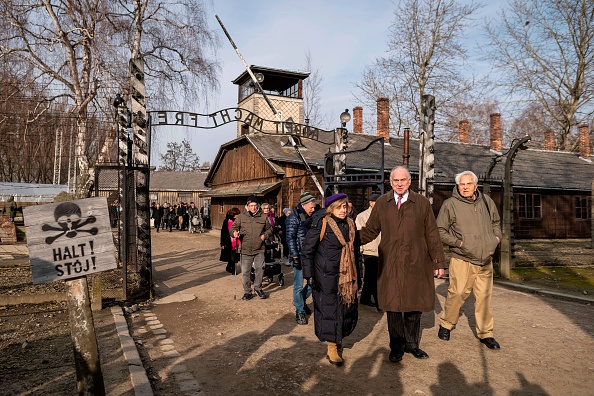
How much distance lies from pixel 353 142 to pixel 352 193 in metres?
9.07

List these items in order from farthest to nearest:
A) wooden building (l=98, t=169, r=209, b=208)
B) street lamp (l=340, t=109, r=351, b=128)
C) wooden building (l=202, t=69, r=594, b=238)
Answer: wooden building (l=98, t=169, r=209, b=208)
wooden building (l=202, t=69, r=594, b=238)
street lamp (l=340, t=109, r=351, b=128)

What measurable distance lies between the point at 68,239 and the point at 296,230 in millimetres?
3493

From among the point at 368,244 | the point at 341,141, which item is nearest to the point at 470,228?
the point at 368,244

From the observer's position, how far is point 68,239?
337cm

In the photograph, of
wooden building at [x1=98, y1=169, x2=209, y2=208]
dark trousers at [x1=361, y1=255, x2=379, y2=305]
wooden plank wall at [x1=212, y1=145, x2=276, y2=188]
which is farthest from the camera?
wooden building at [x1=98, y1=169, x2=209, y2=208]

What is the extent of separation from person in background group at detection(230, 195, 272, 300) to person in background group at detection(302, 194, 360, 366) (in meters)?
3.13

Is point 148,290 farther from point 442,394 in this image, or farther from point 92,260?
point 442,394

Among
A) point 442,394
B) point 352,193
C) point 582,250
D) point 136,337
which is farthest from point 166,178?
point 442,394

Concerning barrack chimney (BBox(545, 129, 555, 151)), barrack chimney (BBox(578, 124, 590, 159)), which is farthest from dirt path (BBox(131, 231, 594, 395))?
barrack chimney (BBox(545, 129, 555, 151))

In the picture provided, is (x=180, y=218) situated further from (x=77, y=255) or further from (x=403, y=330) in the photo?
(x=77, y=255)

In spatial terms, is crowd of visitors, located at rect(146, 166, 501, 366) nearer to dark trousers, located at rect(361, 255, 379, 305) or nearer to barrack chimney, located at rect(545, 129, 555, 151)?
dark trousers, located at rect(361, 255, 379, 305)

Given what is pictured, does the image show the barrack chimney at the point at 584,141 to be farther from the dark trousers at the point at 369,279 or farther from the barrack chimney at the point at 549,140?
the dark trousers at the point at 369,279

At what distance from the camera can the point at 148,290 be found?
8000 mm

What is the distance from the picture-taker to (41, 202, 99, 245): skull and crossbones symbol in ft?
11.0
